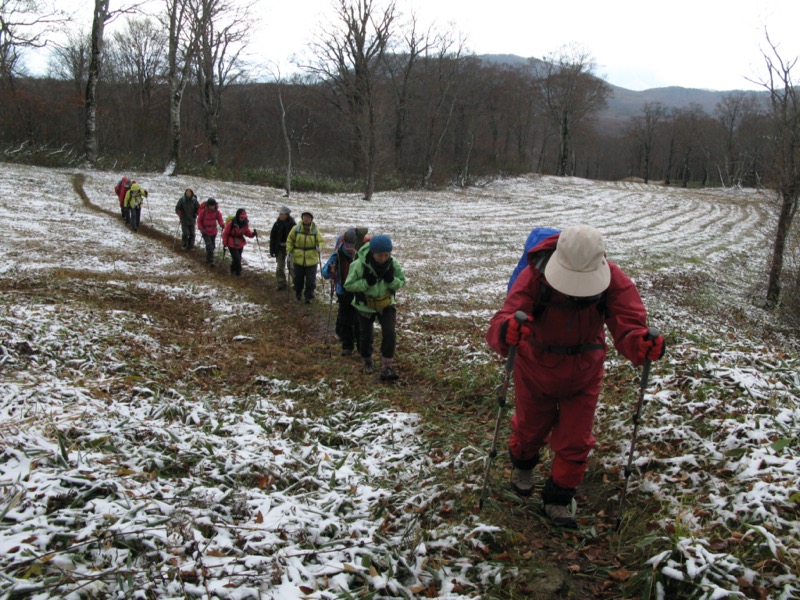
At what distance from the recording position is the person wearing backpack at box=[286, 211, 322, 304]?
1134 cm

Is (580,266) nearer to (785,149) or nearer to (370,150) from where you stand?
(785,149)

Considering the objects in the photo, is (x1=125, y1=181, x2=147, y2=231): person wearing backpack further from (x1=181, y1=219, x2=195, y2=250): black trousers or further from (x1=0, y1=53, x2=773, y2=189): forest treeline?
(x1=0, y1=53, x2=773, y2=189): forest treeline

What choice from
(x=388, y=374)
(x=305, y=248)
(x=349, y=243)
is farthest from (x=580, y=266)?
(x=305, y=248)

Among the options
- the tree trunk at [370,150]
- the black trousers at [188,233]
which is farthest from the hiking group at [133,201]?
the tree trunk at [370,150]

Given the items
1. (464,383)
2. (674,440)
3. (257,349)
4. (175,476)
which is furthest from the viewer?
(257,349)

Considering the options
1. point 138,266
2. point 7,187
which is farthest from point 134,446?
point 7,187

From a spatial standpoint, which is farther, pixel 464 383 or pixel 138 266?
pixel 138 266

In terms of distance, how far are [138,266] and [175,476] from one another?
38.5 ft

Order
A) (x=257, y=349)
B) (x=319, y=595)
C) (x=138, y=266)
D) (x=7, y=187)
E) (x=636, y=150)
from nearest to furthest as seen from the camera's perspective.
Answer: (x=319, y=595) < (x=257, y=349) < (x=138, y=266) < (x=7, y=187) < (x=636, y=150)

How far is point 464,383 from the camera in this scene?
7250 millimetres

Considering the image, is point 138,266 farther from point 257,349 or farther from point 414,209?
point 414,209

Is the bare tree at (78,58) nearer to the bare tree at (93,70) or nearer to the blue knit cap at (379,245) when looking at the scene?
the bare tree at (93,70)

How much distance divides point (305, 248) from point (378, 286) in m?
4.59

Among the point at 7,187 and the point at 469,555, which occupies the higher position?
the point at 7,187
